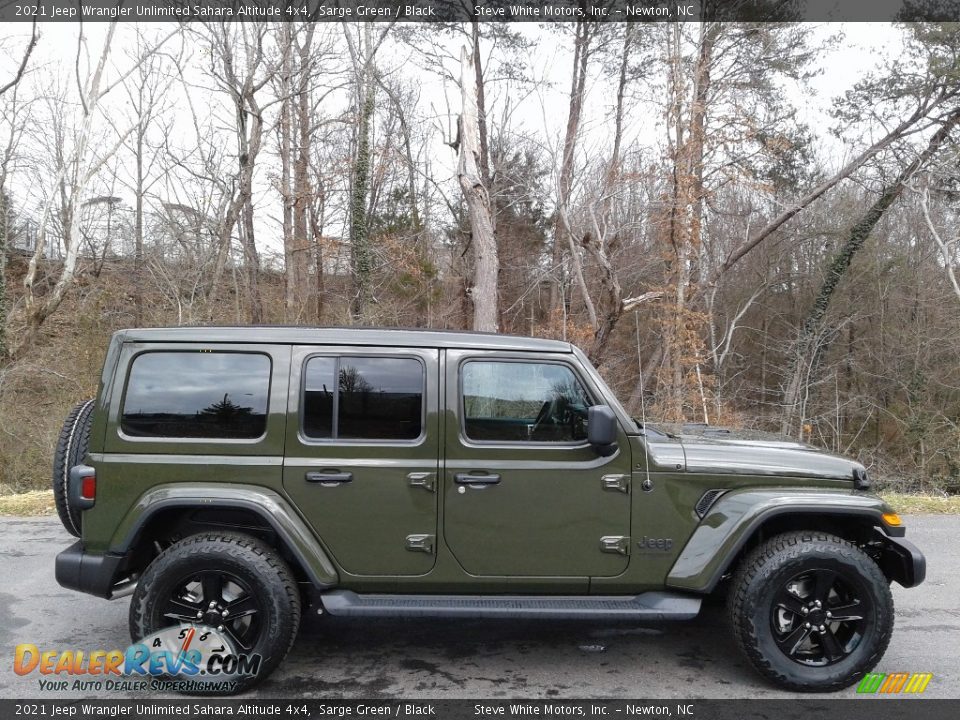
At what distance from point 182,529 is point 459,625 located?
185 centimetres

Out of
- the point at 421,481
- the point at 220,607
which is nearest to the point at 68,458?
the point at 220,607

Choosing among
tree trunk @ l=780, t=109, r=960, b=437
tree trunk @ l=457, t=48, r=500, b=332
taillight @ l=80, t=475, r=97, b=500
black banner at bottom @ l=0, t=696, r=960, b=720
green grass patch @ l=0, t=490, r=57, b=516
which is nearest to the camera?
black banner at bottom @ l=0, t=696, r=960, b=720

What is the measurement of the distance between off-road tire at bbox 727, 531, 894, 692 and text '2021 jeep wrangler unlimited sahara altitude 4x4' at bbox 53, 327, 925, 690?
1cm

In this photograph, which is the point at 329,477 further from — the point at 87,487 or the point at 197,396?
the point at 87,487

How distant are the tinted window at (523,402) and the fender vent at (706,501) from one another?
0.71m

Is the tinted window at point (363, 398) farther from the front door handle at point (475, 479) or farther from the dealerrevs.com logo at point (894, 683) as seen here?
the dealerrevs.com logo at point (894, 683)

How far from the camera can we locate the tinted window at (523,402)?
12.6 feet

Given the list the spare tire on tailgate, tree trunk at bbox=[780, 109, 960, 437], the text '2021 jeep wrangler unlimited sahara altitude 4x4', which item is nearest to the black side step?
the text '2021 jeep wrangler unlimited sahara altitude 4x4'

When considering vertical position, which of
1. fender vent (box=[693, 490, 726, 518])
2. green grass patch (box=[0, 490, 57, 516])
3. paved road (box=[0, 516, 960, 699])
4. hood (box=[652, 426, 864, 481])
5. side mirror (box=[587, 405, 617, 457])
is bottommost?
green grass patch (box=[0, 490, 57, 516])

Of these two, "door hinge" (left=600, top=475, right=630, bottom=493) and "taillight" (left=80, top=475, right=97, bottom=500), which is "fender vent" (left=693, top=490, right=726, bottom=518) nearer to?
"door hinge" (left=600, top=475, right=630, bottom=493)

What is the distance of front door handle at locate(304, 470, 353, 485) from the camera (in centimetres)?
371

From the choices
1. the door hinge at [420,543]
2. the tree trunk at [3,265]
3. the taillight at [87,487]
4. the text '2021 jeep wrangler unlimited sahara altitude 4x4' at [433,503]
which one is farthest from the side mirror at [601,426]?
the tree trunk at [3,265]

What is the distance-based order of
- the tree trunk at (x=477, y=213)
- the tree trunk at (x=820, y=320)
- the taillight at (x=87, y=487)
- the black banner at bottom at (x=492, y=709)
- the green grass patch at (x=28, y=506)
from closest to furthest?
the black banner at bottom at (x=492, y=709) < the taillight at (x=87, y=487) < the green grass patch at (x=28, y=506) < the tree trunk at (x=477, y=213) < the tree trunk at (x=820, y=320)

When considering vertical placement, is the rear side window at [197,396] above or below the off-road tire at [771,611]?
above
